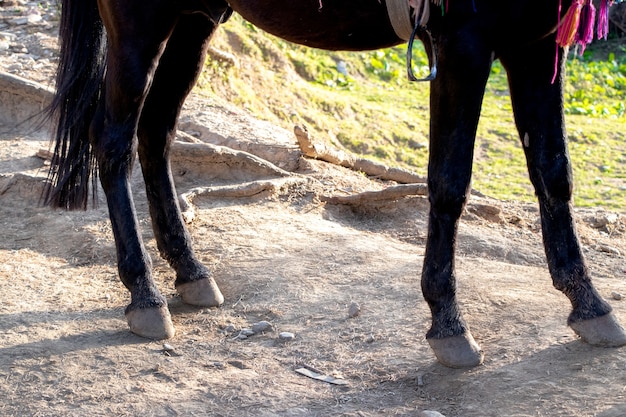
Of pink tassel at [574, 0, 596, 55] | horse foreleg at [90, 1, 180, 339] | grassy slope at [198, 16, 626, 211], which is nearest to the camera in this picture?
pink tassel at [574, 0, 596, 55]

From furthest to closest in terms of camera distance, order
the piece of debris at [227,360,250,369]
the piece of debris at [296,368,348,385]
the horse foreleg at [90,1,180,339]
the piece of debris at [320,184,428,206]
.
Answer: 1. the piece of debris at [320,184,428,206]
2. the horse foreleg at [90,1,180,339]
3. the piece of debris at [227,360,250,369]
4. the piece of debris at [296,368,348,385]

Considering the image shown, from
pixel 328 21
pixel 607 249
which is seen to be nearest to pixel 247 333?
pixel 328 21

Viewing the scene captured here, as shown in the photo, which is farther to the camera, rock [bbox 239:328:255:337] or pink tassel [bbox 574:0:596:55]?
rock [bbox 239:328:255:337]

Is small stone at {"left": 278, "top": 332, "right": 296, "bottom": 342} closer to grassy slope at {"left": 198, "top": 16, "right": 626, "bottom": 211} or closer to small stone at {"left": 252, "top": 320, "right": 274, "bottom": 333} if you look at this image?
small stone at {"left": 252, "top": 320, "right": 274, "bottom": 333}

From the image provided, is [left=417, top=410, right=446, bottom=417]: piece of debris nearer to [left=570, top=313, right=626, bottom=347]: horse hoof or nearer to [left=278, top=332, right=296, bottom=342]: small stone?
[left=570, top=313, right=626, bottom=347]: horse hoof

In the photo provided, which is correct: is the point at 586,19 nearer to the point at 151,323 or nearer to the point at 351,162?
the point at 151,323

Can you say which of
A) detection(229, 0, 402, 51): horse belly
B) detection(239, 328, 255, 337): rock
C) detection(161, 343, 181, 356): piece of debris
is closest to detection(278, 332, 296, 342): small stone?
detection(239, 328, 255, 337): rock

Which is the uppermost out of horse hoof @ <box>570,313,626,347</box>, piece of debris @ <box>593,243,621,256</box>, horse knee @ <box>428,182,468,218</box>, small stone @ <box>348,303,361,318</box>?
horse knee @ <box>428,182,468,218</box>

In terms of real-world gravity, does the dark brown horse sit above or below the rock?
above

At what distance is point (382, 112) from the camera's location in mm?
9047

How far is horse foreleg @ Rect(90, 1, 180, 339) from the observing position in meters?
3.98

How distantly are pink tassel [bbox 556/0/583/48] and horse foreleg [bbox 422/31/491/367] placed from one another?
0.27m

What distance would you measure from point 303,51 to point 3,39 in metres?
3.71

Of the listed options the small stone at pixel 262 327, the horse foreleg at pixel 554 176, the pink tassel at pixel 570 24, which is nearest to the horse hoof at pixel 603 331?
the horse foreleg at pixel 554 176
